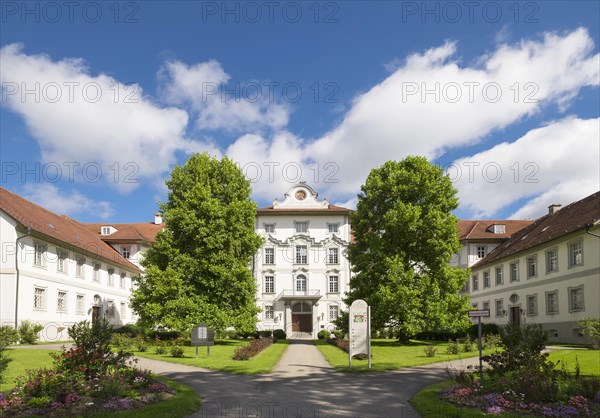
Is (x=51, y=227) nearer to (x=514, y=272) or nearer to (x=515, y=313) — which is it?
(x=514, y=272)

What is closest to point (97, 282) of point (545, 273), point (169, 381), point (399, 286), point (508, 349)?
point (399, 286)

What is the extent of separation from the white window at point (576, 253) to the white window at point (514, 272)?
8.41 m

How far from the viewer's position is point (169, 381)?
47.9ft

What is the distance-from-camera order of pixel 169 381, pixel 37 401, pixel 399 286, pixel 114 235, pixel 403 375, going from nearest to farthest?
pixel 37 401, pixel 169 381, pixel 403 375, pixel 399 286, pixel 114 235

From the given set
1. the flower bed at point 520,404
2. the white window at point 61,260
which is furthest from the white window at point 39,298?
the flower bed at point 520,404

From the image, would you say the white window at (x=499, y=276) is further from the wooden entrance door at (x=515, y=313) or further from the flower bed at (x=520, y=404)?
the flower bed at (x=520, y=404)

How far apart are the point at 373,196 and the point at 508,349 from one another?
21366 mm

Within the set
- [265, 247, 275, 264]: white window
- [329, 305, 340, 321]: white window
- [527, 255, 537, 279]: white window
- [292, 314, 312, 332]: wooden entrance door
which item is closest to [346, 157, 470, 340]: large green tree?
[527, 255, 537, 279]: white window

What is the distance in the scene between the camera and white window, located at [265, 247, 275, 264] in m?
53.9

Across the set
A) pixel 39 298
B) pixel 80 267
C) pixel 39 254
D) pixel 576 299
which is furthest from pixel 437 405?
pixel 80 267

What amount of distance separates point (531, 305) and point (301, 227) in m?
23.3

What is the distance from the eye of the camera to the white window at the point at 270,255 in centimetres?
5388

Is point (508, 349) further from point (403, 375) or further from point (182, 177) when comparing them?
point (182, 177)

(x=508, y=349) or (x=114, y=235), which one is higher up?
(x=114, y=235)
